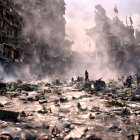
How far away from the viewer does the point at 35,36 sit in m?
46.2

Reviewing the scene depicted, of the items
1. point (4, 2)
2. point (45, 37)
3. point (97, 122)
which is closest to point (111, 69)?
point (45, 37)

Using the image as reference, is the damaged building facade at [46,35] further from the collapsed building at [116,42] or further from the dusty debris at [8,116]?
the dusty debris at [8,116]

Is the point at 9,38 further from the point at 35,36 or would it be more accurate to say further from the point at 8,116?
the point at 8,116

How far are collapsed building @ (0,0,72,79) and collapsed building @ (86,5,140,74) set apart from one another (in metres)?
12.3

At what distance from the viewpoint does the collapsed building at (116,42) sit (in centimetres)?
4828

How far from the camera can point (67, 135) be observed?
13.2 feet

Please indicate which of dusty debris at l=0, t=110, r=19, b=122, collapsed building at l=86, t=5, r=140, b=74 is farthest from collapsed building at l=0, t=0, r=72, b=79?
dusty debris at l=0, t=110, r=19, b=122

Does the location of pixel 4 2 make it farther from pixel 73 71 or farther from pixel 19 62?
pixel 73 71

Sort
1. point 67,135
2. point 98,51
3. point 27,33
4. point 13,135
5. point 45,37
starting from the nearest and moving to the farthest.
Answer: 1. point 13,135
2. point 67,135
3. point 27,33
4. point 45,37
5. point 98,51

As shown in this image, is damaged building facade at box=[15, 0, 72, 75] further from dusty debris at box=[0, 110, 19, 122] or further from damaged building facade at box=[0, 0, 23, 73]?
dusty debris at box=[0, 110, 19, 122]

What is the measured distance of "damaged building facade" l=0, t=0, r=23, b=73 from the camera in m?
29.9

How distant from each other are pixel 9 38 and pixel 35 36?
45.6 feet

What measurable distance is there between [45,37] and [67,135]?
48773 millimetres

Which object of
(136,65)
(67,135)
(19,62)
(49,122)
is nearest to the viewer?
(67,135)
